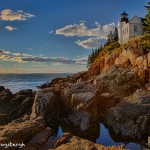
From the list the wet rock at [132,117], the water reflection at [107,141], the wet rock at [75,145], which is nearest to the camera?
the wet rock at [75,145]

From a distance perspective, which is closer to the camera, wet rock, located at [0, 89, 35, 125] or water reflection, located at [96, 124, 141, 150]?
water reflection, located at [96, 124, 141, 150]

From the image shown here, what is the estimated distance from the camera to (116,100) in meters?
35.4

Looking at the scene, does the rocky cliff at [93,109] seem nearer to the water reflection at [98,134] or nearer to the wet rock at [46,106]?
the wet rock at [46,106]

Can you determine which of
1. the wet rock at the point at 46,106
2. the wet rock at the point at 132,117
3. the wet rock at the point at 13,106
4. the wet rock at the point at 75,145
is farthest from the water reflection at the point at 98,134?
the wet rock at the point at 13,106

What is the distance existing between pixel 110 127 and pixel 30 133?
13.0 meters

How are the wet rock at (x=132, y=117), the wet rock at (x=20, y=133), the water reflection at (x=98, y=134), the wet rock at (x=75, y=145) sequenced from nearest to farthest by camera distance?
the wet rock at (x=20, y=133), the wet rock at (x=75, y=145), the water reflection at (x=98, y=134), the wet rock at (x=132, y=117)

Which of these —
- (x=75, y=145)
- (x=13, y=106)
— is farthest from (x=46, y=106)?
(x=75, y=145)

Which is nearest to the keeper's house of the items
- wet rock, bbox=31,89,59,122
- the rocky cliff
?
the rocky cliff

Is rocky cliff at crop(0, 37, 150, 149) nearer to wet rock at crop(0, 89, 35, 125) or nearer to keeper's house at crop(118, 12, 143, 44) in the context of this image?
wet rock at crop(0, 89, 35, 125)

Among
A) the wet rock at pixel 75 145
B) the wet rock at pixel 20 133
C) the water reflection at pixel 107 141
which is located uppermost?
the wet rock at pixel 20 133

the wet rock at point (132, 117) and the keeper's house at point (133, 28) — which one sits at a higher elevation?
the keeper's house at point (133, 28)

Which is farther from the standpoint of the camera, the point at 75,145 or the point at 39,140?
the point at 39,140

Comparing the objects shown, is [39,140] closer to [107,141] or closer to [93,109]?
[107,141]

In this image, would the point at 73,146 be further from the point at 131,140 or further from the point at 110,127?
the point at 110,127
